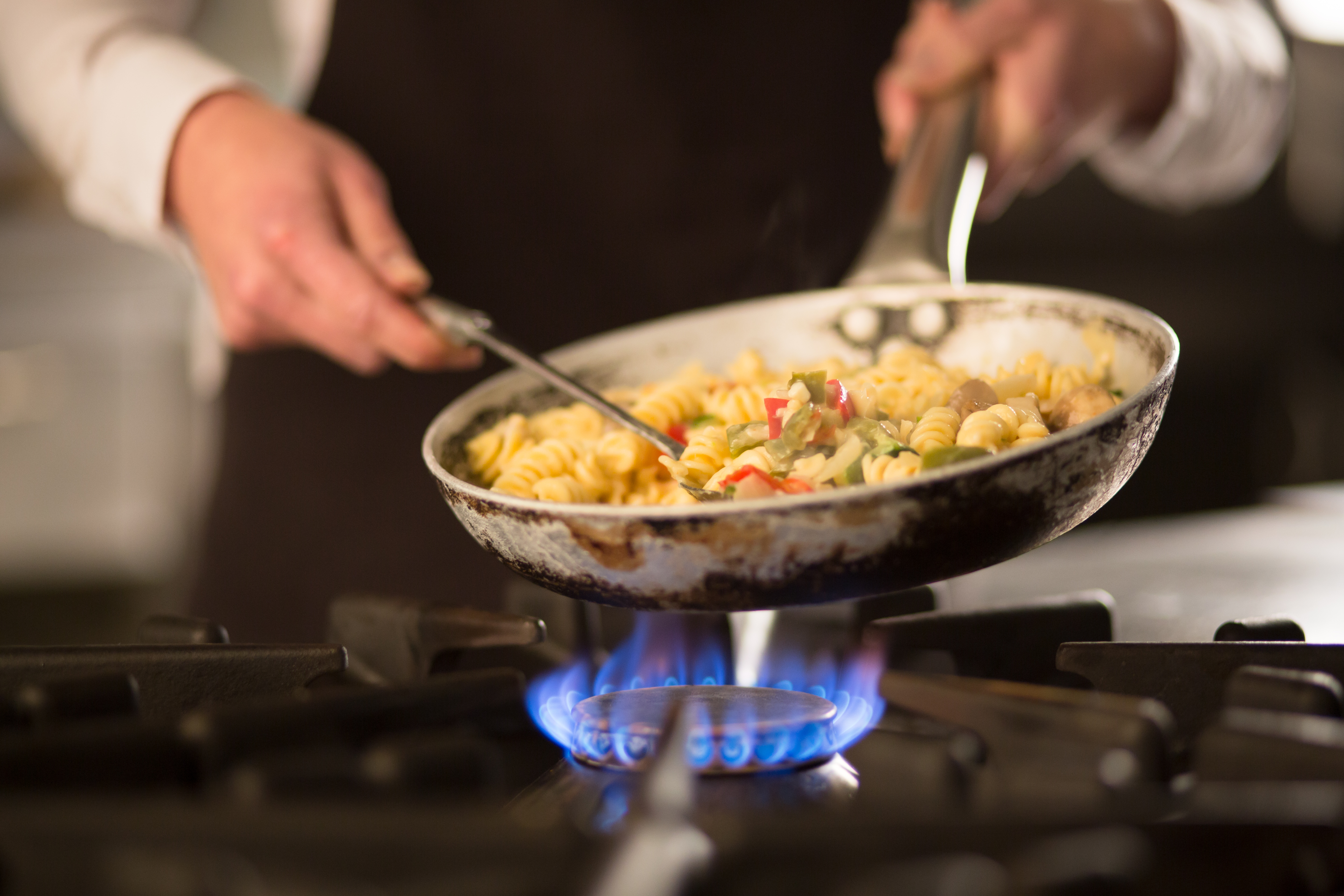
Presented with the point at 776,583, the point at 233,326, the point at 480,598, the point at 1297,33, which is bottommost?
the point at 480,598

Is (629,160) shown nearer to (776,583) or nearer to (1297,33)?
(776,583)

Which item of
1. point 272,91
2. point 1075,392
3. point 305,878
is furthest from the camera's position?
point 272,91

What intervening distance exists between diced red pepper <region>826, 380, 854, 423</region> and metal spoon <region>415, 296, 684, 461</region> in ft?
0.33

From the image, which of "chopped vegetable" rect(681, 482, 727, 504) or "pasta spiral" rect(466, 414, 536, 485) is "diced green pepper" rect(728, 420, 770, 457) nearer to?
"chopped vegetable" rect(681, 482, 727, 504)

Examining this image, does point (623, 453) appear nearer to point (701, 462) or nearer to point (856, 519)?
point (701, 462)

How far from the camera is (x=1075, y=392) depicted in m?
0.71

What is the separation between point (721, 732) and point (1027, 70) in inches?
30.7

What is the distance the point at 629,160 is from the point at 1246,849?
A: 1.06 metres

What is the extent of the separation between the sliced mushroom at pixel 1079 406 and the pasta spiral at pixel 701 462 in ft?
0.66

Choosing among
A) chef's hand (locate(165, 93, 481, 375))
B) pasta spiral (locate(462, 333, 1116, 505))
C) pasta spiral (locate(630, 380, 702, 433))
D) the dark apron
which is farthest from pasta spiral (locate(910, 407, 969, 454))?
the dark apron

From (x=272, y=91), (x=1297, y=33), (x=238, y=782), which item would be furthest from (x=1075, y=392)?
(x=1297, y=33)

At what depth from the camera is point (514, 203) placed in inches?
52.7

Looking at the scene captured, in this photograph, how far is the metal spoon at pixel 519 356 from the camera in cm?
81

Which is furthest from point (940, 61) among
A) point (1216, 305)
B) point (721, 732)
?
point (1216, 305)
